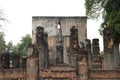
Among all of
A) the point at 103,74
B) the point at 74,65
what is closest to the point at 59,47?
the point at 74,65

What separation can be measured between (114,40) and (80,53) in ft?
16.3

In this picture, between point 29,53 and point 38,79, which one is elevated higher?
point 29,53

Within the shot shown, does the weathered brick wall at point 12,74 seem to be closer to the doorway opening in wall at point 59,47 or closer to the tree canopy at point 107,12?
the tree canopy at point 107,12

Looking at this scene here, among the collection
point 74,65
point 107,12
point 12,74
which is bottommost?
point 12,74

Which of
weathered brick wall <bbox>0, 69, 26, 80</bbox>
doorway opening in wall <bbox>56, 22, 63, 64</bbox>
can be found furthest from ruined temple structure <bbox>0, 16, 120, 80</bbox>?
doorway opening in wall <bbox>56, 22, 63, 64</bbox>

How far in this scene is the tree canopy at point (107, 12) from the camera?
23.1 metres

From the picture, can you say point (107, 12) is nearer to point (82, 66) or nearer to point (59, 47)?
point (82, 66)

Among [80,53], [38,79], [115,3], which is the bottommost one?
[38,79]

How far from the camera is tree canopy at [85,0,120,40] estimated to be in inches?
911

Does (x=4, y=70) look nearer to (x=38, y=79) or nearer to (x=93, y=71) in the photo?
(x=38, y=79)

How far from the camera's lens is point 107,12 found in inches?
982

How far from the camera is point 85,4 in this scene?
26.9 metres

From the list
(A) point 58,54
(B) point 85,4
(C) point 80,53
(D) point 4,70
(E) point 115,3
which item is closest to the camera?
(C) point 80,53

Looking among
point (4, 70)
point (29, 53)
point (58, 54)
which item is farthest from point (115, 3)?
point (58, 54)
